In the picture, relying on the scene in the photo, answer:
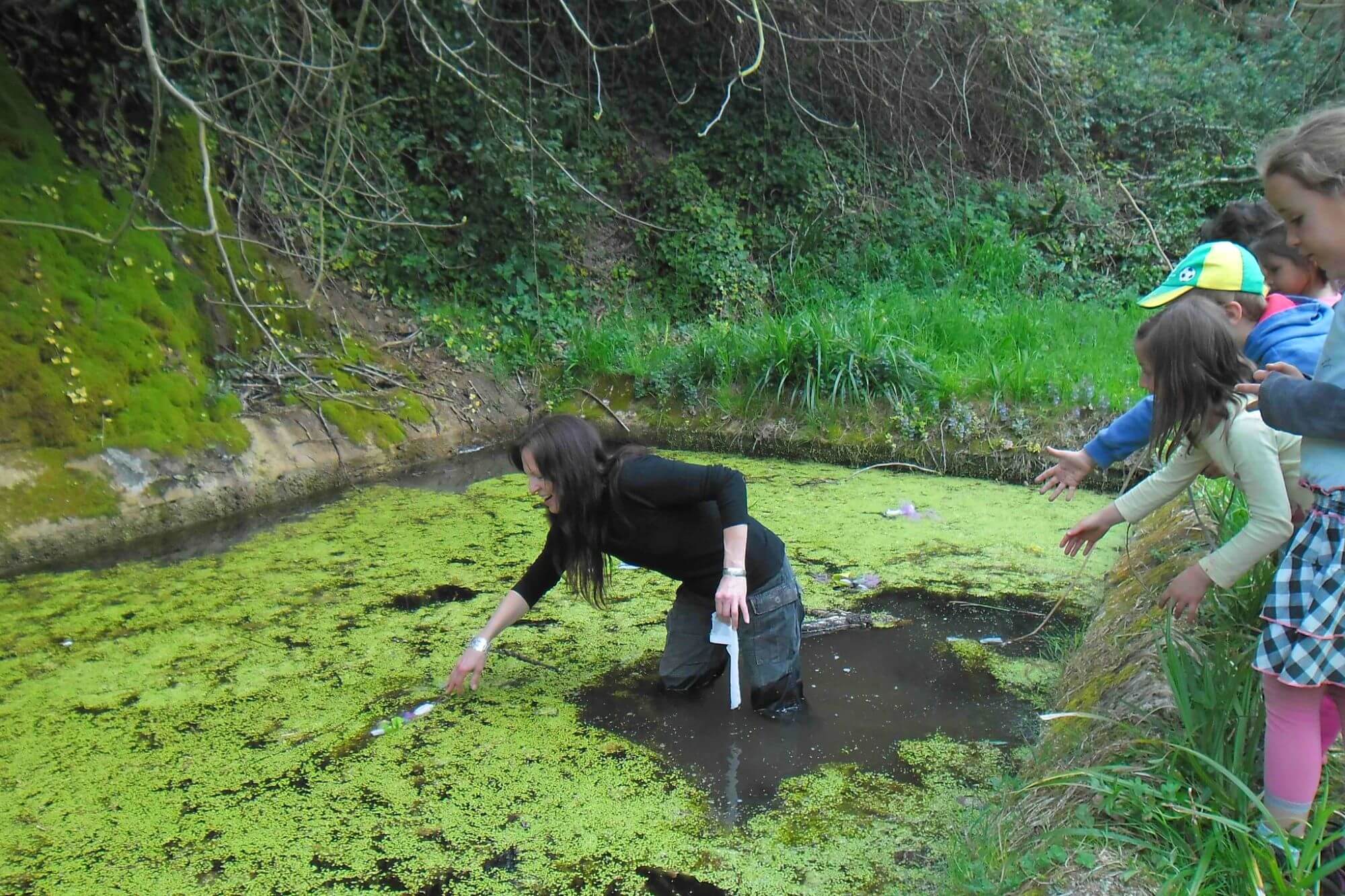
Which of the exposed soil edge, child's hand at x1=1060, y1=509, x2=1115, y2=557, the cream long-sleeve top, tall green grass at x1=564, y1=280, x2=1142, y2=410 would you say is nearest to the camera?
the cream long-sleeve top

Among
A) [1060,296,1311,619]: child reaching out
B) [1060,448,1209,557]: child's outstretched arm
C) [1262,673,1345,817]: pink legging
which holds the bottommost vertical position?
[1262,673,1345,817]: pink legging

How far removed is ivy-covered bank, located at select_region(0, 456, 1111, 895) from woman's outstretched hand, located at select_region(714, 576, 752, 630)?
1.30 ft

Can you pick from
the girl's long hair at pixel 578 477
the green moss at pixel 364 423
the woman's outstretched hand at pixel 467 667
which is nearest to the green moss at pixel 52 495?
the green moss at pixel 364 423

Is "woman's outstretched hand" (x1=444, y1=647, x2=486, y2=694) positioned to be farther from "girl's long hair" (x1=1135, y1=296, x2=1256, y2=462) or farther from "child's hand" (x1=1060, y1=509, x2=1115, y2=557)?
"girl's long hair" (x1=1135, y1=296, x2=1256, y2=462)

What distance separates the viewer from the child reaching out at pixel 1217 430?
187cm

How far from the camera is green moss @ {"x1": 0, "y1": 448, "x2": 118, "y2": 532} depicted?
3.84m

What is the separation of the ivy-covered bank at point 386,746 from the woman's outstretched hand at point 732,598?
15.6 inches

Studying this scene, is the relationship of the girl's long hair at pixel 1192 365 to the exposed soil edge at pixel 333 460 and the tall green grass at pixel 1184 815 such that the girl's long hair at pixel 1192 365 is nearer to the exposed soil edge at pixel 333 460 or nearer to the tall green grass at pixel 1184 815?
the tall green grass at pixel 1184 815

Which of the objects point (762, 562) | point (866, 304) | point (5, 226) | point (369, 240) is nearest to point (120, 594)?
point (5, 226)

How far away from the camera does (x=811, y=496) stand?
15.4 feet

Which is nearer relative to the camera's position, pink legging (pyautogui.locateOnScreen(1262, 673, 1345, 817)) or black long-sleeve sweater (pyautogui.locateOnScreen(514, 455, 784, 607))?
pink legging (pyautogui.locateOnScreen(1262, 673, 1345, 817))

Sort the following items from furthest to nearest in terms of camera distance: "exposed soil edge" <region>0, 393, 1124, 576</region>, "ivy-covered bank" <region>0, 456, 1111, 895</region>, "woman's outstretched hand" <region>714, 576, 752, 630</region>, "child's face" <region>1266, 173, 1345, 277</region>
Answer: "exposed soil edge" <region>0, 393, 1124, 576</region>, "woman's outstretched hand" <region>714, 576, 752, 630</region>, "ivy-covered bank" <region>0, 456, 1111, 895</region>, "child's face" <region>1266, 173, 1345, 277</region>

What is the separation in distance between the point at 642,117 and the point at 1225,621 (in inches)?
278

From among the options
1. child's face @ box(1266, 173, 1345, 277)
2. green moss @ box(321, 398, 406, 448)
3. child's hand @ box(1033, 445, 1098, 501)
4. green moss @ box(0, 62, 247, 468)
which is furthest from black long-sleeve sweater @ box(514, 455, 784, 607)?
green moss @ box(321, 398, 406, 448)
